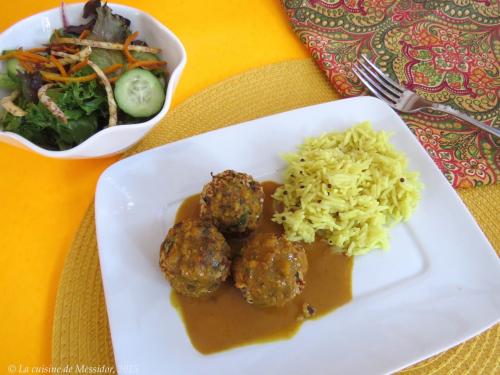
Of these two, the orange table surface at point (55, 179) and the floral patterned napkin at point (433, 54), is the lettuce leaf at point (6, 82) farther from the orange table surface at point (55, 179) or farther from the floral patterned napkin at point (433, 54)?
the floral patterned napkin at point (433, 54)

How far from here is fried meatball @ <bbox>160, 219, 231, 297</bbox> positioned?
2.08m

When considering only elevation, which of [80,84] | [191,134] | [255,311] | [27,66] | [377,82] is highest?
[27,66]

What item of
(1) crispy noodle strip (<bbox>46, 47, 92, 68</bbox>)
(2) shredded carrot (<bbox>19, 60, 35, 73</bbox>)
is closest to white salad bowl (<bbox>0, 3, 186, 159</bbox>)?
(2) shredded carrot (<bbox>19, 60, 35, 73</bbox>)

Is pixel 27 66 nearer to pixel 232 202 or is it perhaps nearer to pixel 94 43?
pixel 94 43

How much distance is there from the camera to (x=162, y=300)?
224 centimetres

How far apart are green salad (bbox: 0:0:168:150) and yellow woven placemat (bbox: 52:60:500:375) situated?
44 cm

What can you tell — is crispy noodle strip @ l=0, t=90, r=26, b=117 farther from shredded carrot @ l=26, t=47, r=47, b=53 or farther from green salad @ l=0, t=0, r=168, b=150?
shredded carrot @ l=26, t=47, r=47, b=53

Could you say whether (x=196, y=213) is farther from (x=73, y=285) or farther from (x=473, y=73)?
(x=473, y=73)

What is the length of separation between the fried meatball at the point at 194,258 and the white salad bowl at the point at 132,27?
0.72 metres

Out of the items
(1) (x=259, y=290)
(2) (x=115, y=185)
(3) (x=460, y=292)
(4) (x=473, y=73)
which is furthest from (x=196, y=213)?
(4) (x=473, y=73)

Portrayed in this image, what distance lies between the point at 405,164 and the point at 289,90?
3.79ft

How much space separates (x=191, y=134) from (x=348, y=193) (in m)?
1.25

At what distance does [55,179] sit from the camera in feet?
9.30

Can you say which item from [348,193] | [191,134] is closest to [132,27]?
[191,134]
